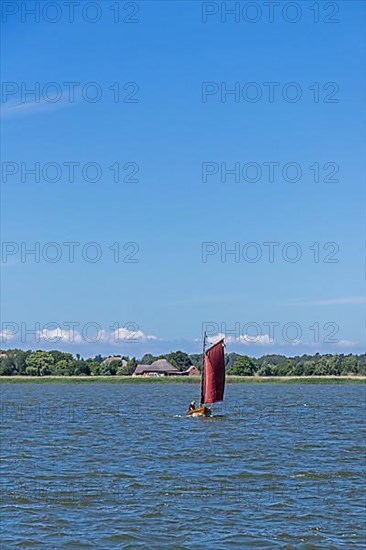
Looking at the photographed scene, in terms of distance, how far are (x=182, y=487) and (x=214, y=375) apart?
32089 millimetres

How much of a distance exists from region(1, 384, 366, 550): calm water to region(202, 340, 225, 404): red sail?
34.6 feet

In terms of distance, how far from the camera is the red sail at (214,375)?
5550cm

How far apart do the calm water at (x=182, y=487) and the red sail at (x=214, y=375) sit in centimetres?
1055

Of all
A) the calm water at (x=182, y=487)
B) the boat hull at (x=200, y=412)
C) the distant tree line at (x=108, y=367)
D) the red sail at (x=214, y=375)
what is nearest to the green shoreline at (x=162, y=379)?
the distant tree line at (x=108, y=367)

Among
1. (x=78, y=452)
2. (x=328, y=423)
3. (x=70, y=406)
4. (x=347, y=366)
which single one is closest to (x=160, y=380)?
(x=347, y=366)

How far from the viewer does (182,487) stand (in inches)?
932

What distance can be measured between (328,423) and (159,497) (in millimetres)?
29732

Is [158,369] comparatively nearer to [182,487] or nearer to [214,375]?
[214,375]

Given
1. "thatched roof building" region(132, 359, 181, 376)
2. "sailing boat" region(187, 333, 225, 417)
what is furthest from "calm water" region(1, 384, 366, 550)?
"thatched roof building" region(132, 359, 181, 376)

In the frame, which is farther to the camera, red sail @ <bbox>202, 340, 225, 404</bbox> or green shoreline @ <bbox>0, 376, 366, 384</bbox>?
green shoreline @ <bbox>0, 376, 366, 384</bbox>

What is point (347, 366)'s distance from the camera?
146 meters

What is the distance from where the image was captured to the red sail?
55.5 meters

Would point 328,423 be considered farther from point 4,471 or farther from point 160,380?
point 160,380

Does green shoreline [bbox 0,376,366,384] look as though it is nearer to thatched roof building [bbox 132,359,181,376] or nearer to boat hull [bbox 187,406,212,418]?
thatched roof building [bbox 132,359,181,376]
